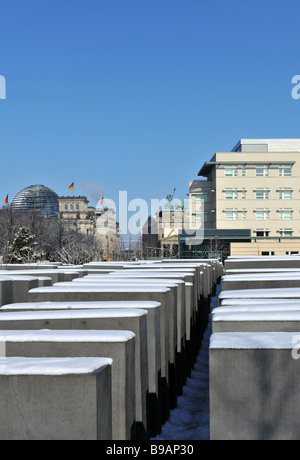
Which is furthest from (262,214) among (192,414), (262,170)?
(192,414)

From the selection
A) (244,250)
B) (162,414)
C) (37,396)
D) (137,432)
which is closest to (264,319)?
(137,432)

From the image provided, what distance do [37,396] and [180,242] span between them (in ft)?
255

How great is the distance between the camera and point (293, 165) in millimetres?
82750

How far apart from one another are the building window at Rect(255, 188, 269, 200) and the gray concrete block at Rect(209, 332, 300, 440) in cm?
7895

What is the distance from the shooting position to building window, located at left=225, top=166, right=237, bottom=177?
82.0 m

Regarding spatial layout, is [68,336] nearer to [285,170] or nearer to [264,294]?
[264,294]

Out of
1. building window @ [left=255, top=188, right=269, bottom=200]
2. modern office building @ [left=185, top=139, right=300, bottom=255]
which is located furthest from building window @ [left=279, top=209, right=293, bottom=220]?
building window @ [left=255, top=188, right=269, bottom=200]

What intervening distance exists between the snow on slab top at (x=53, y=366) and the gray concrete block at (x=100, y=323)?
1820 mm

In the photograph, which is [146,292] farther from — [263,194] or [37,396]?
[263,194]

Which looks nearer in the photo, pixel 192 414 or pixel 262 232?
pixel 192 414

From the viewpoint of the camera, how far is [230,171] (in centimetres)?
8219

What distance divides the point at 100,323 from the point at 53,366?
2282 millimetres

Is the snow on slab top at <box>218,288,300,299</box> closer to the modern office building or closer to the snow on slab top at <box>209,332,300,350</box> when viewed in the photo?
the snow on slab top at <box>209,332,300,350</box>
